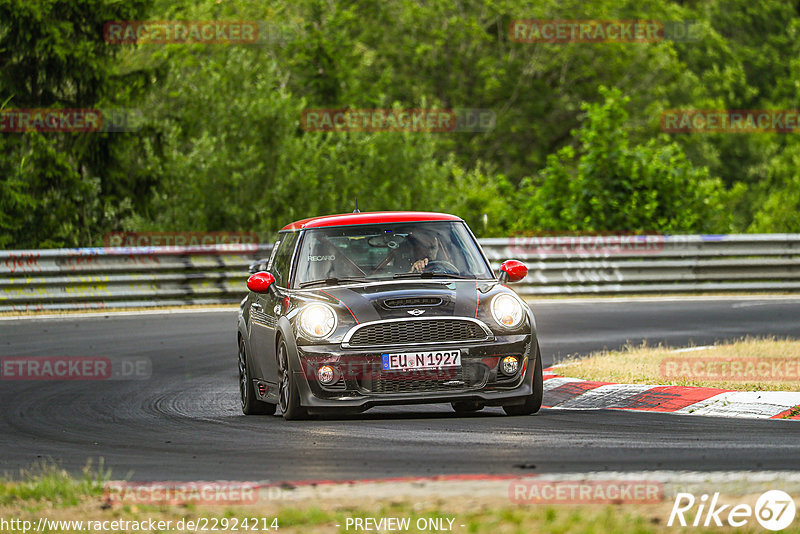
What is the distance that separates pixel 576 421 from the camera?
9.34 m

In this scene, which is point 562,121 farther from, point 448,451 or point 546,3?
point 448,451

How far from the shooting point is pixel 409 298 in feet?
30.9

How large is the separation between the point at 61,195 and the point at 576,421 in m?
19.1

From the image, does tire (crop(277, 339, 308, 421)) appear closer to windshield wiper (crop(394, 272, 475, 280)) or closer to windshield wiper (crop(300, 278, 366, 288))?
windshield wiper (crop(300, 278, 366, 288))

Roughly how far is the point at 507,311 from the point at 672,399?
5.44 ft

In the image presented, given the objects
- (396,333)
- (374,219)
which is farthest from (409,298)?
(374,219)

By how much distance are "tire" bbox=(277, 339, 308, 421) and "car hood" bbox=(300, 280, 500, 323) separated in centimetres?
51

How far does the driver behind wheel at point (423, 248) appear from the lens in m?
10.3

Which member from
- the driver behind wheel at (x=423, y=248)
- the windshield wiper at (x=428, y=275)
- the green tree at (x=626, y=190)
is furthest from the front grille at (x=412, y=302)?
the green tree at (x=626, y=190)

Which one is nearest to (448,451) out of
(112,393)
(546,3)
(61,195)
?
(112,393)

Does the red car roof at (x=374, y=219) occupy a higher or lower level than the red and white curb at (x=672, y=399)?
higher

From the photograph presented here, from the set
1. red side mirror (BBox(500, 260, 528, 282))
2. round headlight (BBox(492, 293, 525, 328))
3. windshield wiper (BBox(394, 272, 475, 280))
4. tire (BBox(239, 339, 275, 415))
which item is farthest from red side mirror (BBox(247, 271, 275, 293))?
round headlight (BBox(492, 293, 525, 328))

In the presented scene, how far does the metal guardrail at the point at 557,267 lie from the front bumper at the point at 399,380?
1255 cm

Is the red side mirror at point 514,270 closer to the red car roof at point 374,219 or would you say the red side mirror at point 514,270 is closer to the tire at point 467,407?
the red car roof at point 374,219
